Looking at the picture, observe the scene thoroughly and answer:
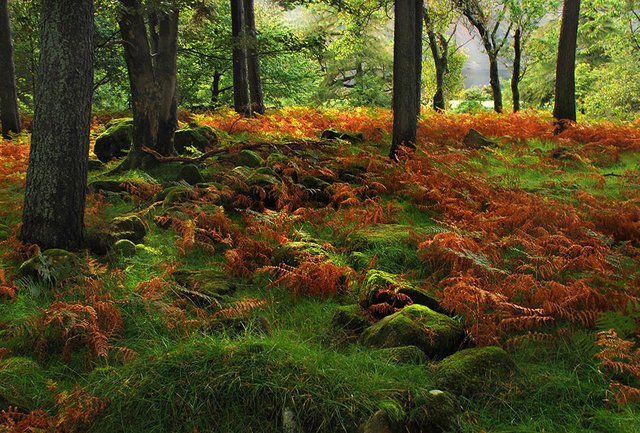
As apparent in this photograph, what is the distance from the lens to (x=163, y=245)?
6.37m

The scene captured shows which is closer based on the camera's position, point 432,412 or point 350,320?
point 432,412

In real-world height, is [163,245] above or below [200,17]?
below

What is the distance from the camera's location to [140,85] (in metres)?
9.27

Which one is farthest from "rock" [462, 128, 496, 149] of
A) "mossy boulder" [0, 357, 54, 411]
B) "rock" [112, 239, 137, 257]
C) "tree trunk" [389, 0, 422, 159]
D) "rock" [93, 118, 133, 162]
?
"mossy boulder" [0, 357, 54, 411]

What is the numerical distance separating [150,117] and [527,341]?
782 cm

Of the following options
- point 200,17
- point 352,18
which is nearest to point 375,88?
point 352,18

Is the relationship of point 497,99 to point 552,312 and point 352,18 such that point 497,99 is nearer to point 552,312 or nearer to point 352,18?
point 352,18

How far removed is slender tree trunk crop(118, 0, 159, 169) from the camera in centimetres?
870

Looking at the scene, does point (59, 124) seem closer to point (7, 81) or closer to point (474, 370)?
point (474, 370)

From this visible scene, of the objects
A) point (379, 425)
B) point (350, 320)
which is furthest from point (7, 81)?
point (379, 425)

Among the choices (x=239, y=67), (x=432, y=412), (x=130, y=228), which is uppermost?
(x=239, y=67)

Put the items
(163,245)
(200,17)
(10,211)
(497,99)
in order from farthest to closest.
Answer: (497,99)
(200,17)
(10,211)
(163,245)

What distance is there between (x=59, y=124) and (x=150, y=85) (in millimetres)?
3883

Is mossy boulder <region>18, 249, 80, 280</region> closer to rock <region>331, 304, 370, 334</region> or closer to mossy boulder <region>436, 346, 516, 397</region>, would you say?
rock <region>331, 304, 370, 334</region>
